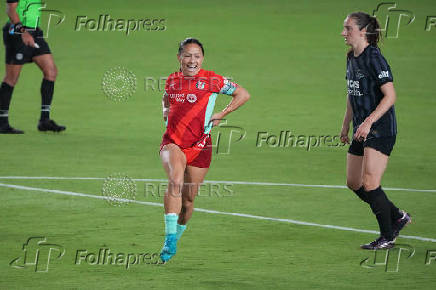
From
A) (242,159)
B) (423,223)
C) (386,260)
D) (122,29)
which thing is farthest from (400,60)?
(386,260)

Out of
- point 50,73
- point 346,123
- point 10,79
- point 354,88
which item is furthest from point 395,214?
point 10,79

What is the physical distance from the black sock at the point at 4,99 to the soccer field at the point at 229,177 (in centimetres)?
47

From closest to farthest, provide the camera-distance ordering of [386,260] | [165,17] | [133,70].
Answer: [386,260]
[133,70]
[165,17]

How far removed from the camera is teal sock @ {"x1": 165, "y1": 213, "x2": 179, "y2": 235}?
391 inches

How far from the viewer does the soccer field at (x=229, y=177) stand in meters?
10.0

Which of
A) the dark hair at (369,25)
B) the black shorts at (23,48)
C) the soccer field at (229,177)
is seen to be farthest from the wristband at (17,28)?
the dark hair at (369,25)

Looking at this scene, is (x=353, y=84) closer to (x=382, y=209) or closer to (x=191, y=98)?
(x=382, y=209)

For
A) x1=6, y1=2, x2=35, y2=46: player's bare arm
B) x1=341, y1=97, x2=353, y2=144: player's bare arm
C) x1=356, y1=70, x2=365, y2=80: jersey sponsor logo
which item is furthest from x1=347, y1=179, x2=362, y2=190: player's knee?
x1=6, y1=2, x2=35, y2=46: player's bare arm

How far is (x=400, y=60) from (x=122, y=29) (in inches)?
386

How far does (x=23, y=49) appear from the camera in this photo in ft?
58.7

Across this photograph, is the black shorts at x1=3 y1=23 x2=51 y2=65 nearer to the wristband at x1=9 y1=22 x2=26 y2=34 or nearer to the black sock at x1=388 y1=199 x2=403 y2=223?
the wristband at x1=9 y1=22 x2=26 y2=34

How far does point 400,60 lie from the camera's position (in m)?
27.9

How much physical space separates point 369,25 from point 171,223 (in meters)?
2.75

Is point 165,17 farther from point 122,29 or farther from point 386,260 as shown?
point 386,260
